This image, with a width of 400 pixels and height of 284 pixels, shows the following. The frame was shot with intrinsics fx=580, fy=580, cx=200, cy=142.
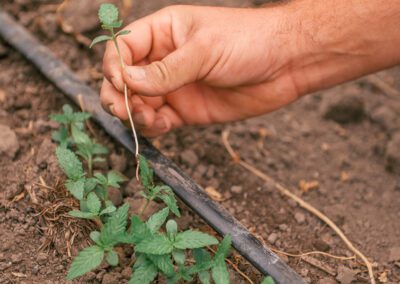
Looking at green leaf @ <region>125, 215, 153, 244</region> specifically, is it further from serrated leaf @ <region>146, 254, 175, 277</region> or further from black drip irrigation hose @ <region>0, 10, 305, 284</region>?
black drip irrigation hose @ <region>0, 10, 305, 284</region>

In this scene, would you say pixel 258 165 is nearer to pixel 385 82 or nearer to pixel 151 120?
pixel 151 120

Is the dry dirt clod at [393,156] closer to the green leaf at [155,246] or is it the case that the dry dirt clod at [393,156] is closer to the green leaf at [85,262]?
the green leaf at [155,246]

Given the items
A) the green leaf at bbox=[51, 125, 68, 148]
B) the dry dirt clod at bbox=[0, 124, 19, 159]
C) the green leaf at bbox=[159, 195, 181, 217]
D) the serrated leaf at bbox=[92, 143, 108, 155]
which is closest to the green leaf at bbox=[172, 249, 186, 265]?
the green leaf at bbox=[159, 195, 181, 217]

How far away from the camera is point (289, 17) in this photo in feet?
7.13

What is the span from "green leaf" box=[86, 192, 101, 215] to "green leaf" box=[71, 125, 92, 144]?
1.01 feet

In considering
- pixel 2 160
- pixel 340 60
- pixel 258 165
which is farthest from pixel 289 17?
pixel 2 160

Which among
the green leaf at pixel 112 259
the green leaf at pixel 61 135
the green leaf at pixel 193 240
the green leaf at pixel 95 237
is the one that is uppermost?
the green leaf at pixel 61 135

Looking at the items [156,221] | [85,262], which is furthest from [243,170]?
[85,262]

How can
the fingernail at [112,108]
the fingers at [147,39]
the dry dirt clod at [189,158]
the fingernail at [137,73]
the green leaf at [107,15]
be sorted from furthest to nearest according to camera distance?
the dry dirt clod at [189,158], the fingers at [147,39], the fingernail at [112,108], the fingernail at [137,73], the green leaf at [107,15]

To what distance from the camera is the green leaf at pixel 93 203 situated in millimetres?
1735

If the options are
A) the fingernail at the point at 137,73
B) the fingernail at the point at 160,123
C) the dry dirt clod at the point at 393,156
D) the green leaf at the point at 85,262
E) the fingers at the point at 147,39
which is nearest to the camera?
the green leaf at the point at 85,262

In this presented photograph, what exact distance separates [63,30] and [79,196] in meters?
1.27

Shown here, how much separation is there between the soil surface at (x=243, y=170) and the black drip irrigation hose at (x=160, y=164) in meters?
0.08

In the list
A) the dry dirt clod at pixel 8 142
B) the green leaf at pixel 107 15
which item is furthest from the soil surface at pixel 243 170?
the green leaf at pixel 107 15
